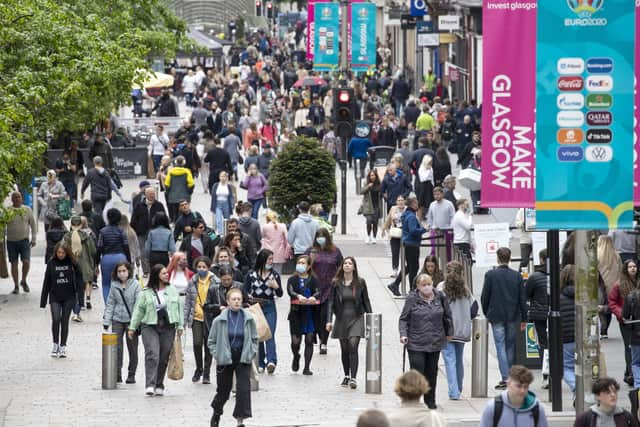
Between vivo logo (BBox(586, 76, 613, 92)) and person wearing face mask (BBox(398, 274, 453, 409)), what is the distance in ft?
11.6

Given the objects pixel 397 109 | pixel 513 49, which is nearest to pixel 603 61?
pixel 513 49

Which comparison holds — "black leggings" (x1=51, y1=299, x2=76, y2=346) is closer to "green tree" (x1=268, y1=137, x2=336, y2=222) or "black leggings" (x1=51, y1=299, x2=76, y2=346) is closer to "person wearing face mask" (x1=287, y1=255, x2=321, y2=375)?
"person wearing face mask" (x1=287, y1=255, x2=321, y2=375)

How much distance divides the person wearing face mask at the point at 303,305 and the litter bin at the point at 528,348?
2274mm

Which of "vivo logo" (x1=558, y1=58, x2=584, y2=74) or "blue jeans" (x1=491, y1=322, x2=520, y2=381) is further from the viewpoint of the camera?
"blue jeans" (x1=491, y1=322, x2=520, y2=381)

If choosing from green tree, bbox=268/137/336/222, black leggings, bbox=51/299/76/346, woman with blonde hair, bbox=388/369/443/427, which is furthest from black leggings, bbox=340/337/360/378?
green tree, bbox=268/137/336/222

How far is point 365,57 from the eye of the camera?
51.6 m

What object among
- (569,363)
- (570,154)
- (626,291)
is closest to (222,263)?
(569,363)

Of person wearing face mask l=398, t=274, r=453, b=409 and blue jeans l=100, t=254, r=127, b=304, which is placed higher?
blue jeans l=100, t=254, r=127, b=304

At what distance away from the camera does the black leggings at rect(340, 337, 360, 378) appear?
18.2 meters

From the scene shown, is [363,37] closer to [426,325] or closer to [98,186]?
[98,186]

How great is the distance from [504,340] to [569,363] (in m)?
1.08

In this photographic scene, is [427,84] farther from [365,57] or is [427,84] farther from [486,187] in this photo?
[486,187]

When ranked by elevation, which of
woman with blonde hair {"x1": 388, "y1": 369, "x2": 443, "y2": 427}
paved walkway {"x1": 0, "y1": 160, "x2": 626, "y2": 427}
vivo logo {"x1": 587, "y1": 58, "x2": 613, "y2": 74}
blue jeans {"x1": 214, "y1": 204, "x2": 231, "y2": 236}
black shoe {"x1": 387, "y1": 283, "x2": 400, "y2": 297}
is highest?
vivo logo {"x1": 587, "y1": 58, "x2": 613, "y2": 74}

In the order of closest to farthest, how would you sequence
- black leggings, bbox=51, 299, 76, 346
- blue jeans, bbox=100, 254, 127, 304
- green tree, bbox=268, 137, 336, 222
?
black leggings, bbox=51, 299, 76, 346
blue jeans, bbox=100, 254, 127, 304
green tree, bbox=268, 137, 336, 222
